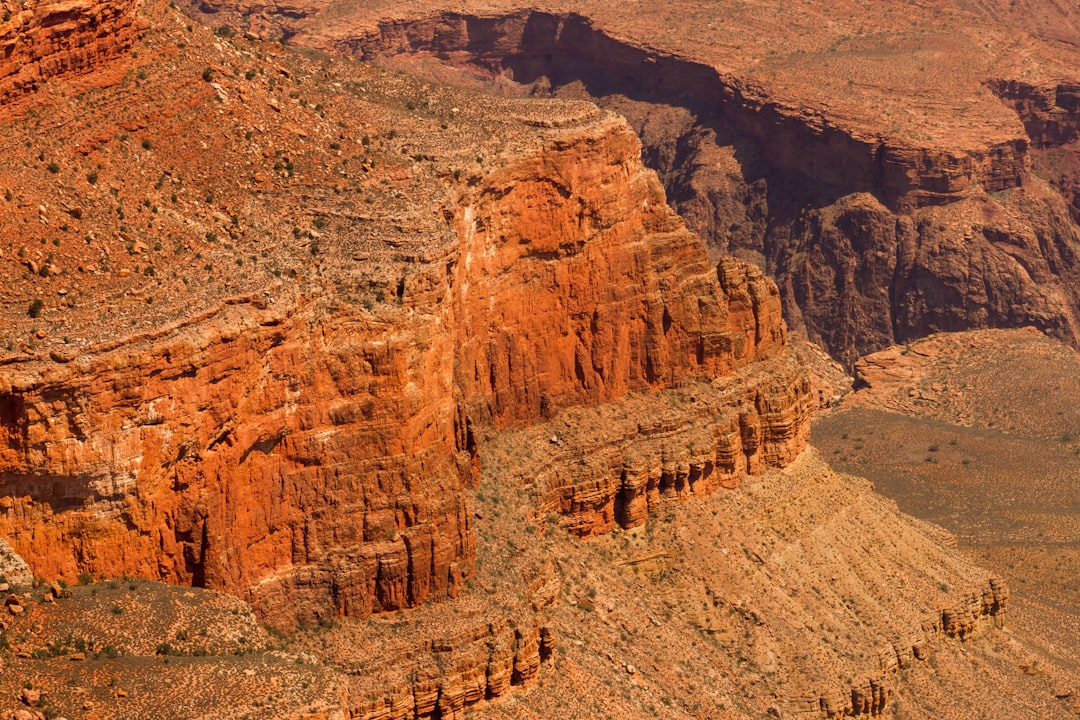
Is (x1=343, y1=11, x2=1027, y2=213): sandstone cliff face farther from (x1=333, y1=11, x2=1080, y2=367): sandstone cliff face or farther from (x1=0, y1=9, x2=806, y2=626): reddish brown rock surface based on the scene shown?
(x1=0, y1=9, x2=806, y2=626): reddish brown rock surface

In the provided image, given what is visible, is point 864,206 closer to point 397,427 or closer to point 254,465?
point 397,427

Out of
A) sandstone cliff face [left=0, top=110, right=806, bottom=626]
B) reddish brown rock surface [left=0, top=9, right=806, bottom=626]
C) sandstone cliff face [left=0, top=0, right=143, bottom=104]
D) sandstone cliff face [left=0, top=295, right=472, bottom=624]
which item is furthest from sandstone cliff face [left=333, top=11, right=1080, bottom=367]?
sandstone cliff face [left=0, top=0, right=143, bottom=104]

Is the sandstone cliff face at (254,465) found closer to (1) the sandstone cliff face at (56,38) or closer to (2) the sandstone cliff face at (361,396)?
(2) the sandstone cliff face at (361,396)

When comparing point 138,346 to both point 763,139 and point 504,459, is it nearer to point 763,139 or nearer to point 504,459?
point 504,459

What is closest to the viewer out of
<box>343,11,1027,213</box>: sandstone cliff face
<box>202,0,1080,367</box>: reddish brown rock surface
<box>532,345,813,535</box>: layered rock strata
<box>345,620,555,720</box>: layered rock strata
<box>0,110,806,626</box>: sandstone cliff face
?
<box>0,110,806,626</box>: sandstone cliff face

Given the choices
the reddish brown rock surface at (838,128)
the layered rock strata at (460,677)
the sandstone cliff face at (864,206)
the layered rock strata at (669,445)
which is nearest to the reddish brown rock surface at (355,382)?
the layered rock strata at (669,445)

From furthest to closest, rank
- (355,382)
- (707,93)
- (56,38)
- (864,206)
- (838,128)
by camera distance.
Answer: (707,93) < (864,206) < (838,128) < (56,38) < (355,382)

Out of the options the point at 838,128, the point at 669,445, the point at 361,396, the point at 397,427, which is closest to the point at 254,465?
the point at 361,396
